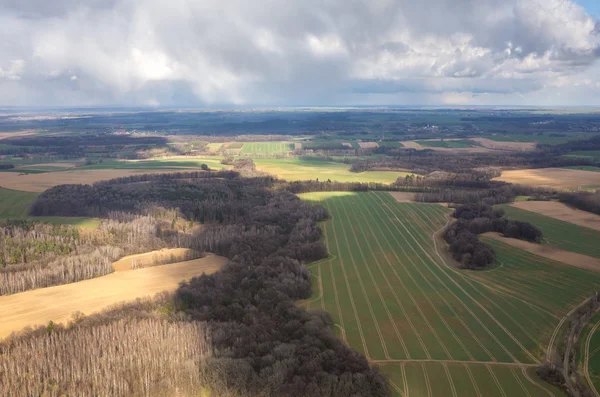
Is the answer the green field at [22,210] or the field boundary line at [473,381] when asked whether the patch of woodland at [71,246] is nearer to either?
the green field at [22,210]

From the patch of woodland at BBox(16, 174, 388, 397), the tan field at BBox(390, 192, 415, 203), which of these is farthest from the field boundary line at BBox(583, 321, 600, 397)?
the tan field at BBox(390, 192, 415, 203)

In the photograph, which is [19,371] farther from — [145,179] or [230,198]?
[145,179]

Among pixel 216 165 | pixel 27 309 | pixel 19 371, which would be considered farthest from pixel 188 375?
pixel 216 165

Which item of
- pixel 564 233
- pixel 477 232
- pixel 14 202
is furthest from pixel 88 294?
pixel 564 233

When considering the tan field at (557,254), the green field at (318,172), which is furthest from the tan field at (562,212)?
the green field at (318,172)

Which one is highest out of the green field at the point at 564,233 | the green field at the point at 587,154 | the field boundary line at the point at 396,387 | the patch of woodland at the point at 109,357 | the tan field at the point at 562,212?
the green field at the point at 587,154

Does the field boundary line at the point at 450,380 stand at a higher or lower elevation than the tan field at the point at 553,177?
lower

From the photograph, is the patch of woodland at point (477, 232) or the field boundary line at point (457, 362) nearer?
the field boundary line at point (457, 362)

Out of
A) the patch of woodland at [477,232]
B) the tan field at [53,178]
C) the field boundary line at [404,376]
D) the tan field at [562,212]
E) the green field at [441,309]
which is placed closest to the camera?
the field boundary line at [404,376]
